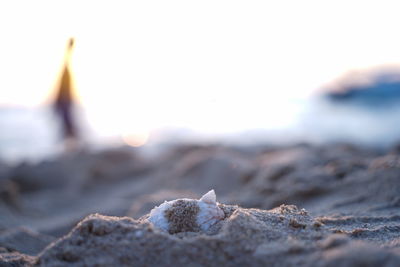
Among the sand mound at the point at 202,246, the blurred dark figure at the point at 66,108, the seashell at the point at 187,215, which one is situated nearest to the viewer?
the sand mound at the point at 202,246

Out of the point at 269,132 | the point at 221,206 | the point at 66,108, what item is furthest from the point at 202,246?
→ the point at 269,132

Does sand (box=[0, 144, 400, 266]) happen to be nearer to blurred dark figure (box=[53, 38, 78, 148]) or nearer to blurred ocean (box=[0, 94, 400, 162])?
blurred dark figure (box=[53, 38, 78, 148])

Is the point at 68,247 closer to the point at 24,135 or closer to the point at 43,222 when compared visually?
the point at 43,222

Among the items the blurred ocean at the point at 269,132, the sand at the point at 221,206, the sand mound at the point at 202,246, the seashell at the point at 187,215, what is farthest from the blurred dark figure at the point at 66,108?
the sand mound at the point at 202,246

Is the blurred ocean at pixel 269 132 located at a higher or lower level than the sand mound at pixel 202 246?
higher

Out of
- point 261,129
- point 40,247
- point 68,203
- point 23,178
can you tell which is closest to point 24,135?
point 261,129

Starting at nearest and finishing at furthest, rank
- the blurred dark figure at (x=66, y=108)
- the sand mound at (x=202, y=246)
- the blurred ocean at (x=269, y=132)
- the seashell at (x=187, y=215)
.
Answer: the sand mound at (x=202, y=246)
the seashell at (x=187, y=215)
the blurred dark figure at (x=66, y=108)
the blurred ocean at (x=269, y=132)

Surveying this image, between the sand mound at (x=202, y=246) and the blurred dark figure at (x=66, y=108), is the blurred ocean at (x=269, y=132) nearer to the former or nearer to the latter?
the blurred dark figure at (x=66, y=108)
